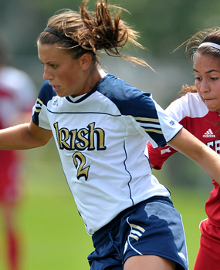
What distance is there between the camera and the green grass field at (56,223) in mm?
5020

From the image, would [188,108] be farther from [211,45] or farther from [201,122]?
[211,45]

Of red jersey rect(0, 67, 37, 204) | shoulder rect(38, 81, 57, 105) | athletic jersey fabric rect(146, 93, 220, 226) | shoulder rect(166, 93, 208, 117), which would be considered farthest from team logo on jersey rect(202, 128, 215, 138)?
red jersey rect(0, 67, 37, 204)

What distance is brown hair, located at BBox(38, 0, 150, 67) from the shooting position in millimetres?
2482

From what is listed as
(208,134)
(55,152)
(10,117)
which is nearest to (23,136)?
(208,134)

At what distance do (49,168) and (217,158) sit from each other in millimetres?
9069

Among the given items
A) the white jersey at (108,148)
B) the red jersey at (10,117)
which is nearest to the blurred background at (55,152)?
the red jersey at (10,117)

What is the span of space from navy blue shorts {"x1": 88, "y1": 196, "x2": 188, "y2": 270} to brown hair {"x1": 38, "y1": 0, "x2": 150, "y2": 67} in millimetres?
815

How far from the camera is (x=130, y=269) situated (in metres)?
2.25

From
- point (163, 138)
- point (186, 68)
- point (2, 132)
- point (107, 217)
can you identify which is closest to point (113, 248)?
point (107, 217)

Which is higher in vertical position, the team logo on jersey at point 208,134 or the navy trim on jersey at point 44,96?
the navy trim on jersey at point 44,96

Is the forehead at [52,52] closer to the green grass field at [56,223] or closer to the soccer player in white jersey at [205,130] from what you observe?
the soccer player in white jersey at [205,130]

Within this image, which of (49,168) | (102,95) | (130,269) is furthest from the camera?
(49,168)

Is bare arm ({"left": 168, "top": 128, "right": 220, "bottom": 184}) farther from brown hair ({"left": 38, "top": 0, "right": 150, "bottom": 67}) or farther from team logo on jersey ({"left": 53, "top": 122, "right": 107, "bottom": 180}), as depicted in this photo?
brown hair ({"left": 38, "top": 0, "right": 150, "bottom": 67})

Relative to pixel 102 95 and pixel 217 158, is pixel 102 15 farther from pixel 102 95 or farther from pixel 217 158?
pixel 217 158
